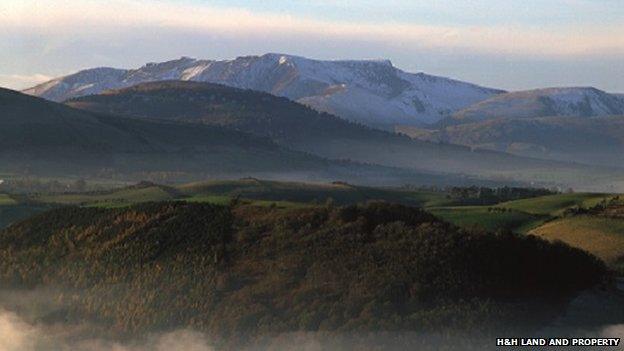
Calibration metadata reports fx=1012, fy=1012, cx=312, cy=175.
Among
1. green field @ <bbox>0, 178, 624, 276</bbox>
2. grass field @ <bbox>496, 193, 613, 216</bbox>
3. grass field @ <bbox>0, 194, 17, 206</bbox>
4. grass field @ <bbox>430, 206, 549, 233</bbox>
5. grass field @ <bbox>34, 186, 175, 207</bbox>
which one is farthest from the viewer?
grass field @ <bbox>34, 186, 175, 207</bbox>

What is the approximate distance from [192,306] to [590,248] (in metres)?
30.6

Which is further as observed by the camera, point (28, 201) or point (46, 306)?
point (28, 201)

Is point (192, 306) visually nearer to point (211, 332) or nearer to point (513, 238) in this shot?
point (211, 332)

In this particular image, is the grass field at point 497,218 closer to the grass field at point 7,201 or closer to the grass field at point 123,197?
the grass field at point 123,197

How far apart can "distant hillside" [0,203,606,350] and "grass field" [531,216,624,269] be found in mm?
17225

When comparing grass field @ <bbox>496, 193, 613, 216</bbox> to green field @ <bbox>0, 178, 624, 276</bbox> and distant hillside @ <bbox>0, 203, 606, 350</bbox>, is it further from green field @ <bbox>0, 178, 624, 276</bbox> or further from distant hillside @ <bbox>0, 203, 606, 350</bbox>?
distant hillside @ <bbox>0, 203, 606, 350</bbox>

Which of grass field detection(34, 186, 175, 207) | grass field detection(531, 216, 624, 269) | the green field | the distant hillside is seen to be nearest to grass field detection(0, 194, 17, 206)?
the green field

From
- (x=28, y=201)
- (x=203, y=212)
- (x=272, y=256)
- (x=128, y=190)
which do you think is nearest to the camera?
(x=272, y=256)

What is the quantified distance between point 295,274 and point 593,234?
32.2 metres

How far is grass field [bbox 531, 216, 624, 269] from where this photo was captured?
62244 millimetres

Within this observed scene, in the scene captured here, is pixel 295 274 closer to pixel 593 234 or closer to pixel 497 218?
pixel 593 234

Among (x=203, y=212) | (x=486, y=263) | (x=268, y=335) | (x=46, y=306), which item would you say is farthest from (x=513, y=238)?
(x=46, y=306)

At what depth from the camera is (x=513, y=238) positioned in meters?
45.2

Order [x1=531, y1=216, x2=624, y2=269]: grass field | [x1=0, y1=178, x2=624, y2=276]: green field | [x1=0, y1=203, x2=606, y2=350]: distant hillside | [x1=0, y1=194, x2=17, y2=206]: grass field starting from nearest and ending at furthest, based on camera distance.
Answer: [x1=0, y1=203, x2=606, y2=350]: distant hillside
[x1=531, y1=216, x2=624, y2=269]: grass field
[x1=0, y1=178, x2=624, y2=276]: green field
[x1=0, y1=194, x2=17, y2=206]: grass field
